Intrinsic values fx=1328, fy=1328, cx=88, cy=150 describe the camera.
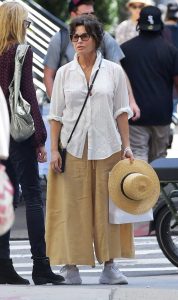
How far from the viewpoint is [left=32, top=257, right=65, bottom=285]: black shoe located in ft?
28.8

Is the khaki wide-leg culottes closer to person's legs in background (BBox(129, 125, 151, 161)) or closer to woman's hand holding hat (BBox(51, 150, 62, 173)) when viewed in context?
woman's hand holding hat (BBox(51, 150, 62, 173))

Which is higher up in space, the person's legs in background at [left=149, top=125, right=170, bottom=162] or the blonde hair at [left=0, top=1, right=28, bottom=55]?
the blonde hair at [left=0, top=1, right=28, bottom=55]

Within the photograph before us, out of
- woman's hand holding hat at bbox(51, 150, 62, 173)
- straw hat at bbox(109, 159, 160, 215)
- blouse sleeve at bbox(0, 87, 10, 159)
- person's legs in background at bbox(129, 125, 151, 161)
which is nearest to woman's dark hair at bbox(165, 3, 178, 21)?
person's legs in background at bbox(129, 125, 151, 161)

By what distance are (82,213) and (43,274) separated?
0.49 meters

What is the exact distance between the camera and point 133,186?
28.7 ft

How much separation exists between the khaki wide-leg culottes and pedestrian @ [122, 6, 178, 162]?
136 inches

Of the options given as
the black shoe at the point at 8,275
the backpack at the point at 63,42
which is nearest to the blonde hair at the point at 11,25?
the black shoe at the point at 8,275

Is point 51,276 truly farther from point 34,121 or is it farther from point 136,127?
point 136,127

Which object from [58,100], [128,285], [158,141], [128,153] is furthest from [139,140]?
[58,100]

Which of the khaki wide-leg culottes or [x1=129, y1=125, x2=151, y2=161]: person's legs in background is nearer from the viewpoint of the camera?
the khaki wide-leg culottes

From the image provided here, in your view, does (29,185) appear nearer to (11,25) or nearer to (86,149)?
(86,149)

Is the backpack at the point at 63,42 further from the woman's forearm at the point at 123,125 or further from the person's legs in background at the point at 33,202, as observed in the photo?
the person's legs in background at the point at 33,202

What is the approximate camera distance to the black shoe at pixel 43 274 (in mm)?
8789

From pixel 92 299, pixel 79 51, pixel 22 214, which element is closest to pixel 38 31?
pixel 22 214
